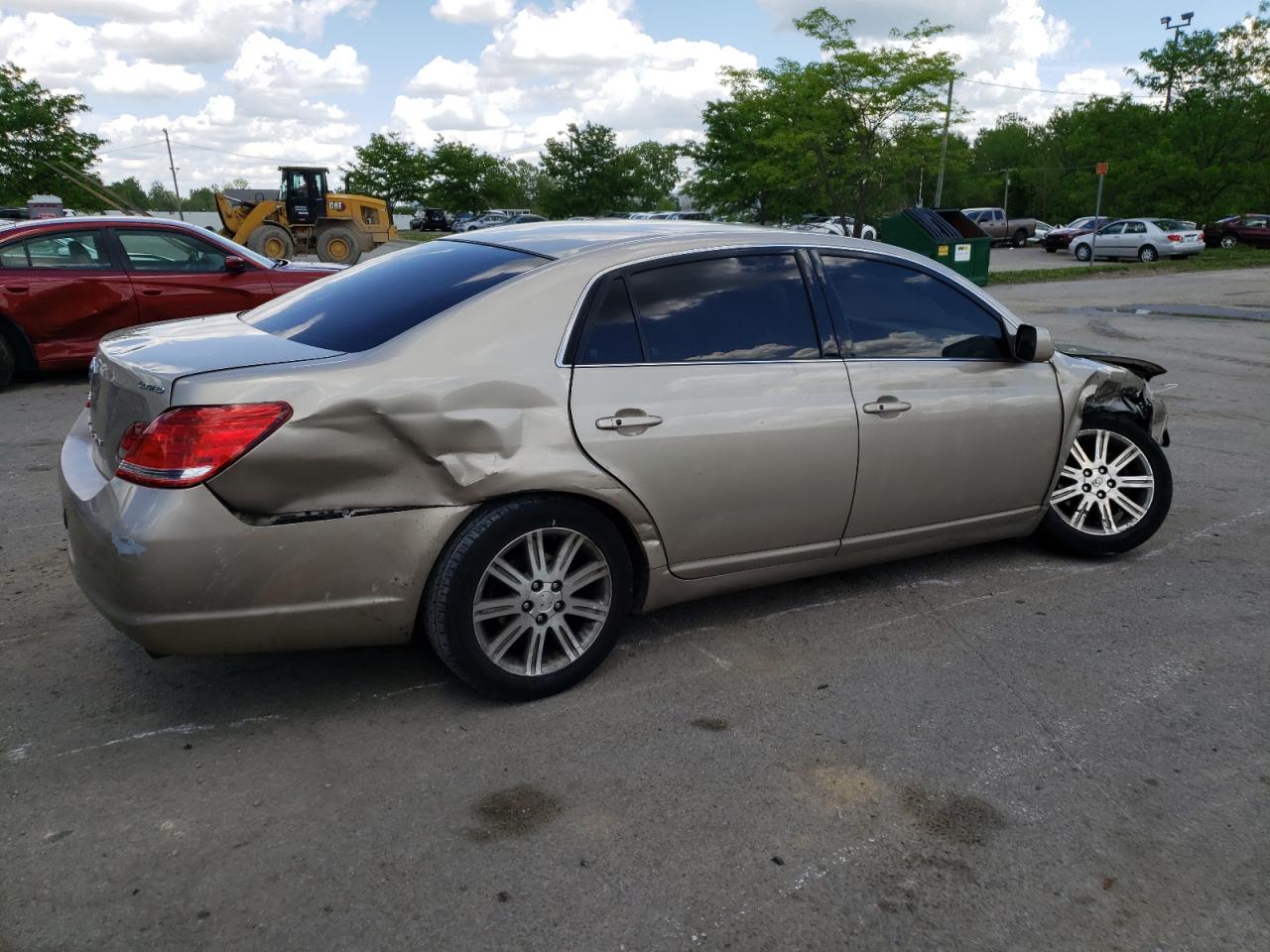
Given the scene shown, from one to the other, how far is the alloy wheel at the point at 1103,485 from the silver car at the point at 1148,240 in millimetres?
30843

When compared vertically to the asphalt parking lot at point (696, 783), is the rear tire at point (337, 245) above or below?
above

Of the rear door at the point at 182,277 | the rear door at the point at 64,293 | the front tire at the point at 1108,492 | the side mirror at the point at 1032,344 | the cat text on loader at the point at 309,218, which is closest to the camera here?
the side mirror at the point at 1032,344

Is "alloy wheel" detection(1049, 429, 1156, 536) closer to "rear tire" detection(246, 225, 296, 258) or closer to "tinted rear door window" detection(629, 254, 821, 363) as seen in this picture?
"tinted rear door window" detection(629, 254, 821, 363)

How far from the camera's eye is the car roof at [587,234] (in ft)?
12.3

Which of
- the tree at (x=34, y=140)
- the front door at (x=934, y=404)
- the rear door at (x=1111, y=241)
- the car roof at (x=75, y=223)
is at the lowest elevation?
the rear door at (x=1111, y=241)

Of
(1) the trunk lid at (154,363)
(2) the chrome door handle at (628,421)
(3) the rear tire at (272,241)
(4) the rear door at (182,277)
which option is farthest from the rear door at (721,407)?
(3) the rear tire at (272,241)

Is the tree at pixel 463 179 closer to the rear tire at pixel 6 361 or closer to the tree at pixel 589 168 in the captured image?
the tree at pixel 589 168

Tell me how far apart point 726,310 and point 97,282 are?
7436mm

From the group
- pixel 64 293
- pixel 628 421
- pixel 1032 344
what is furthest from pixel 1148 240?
pixel 628 421

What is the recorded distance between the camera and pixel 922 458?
4.11m

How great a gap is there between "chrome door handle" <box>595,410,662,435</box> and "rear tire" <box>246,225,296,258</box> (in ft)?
87.1

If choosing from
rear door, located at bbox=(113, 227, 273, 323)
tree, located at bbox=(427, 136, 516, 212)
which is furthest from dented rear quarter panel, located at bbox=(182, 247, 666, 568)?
tree, located at bbox=(427, 136, 516, 212)

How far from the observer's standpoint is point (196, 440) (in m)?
2.91

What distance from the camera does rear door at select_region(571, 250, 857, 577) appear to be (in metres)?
3.47
